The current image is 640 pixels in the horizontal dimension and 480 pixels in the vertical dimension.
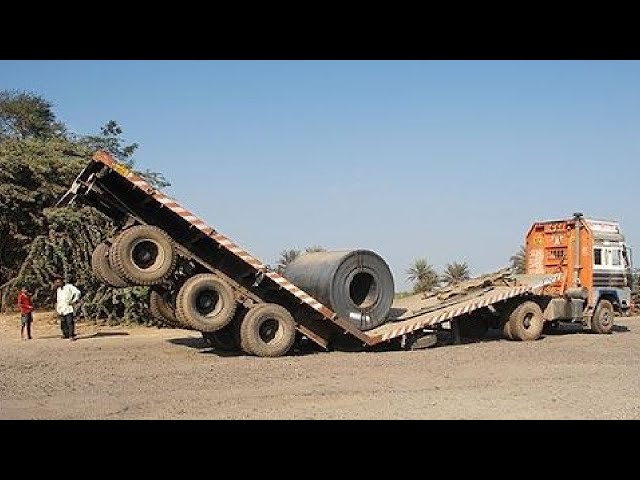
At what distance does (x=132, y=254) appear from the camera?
12945 millimetres

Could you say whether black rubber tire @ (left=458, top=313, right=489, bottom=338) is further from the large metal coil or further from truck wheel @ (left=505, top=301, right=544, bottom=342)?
the large metal coil

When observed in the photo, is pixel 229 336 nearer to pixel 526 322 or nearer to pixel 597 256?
pixel 526 322

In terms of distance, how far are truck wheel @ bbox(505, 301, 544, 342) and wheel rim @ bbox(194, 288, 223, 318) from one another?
7349mm

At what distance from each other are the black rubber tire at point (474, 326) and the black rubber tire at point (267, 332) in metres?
5.41

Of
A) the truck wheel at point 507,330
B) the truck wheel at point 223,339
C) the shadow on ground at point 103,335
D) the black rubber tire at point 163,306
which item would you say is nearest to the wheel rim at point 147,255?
the black rubber tire at point 163,306

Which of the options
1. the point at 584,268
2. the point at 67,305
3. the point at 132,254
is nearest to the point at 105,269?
the point at 132,254

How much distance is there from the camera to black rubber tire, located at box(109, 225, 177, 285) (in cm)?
1276

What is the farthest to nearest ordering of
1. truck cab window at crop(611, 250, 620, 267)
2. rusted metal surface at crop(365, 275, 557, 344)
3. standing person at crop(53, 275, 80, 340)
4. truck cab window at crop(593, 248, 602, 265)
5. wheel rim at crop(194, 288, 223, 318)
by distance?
truck cab window at crop(611, 250, 620, 267) < truck cab window at crop(593, 248, 602, 265) < standing person at crop(53, 275, 80, 340) < rusted metal surface at crop(365, 275, 557, 344) < wheel rim at crop(194, 288, 223, 318)

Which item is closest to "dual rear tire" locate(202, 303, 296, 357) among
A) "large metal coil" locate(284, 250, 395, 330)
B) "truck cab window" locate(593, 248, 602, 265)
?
"large metal coil" locate(284, 250, 395, 330)

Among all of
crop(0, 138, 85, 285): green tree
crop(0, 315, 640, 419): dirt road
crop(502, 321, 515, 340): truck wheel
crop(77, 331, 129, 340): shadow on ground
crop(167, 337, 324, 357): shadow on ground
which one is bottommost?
crop(0, 315, 640, 419): dirt road
